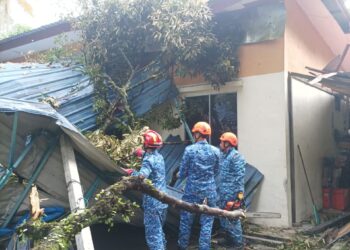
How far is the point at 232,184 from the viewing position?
5.71 m

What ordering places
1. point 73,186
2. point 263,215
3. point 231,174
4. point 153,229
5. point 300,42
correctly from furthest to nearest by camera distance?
point 300,42
point 263,215
point 231,174
point 153,229
point 73,186

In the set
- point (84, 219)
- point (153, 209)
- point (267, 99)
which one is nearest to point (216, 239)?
point (153, 209)

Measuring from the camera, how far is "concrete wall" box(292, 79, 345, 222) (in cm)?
714

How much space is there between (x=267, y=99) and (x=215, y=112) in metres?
1.17

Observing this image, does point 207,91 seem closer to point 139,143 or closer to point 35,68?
point 139,143

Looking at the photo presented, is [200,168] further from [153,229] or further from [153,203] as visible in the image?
[153,229]

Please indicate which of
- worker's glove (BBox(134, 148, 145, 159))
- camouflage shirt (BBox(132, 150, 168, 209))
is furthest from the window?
camouflage shirt (BBox(132, 150, 168, 209))

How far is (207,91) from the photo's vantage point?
301 inches

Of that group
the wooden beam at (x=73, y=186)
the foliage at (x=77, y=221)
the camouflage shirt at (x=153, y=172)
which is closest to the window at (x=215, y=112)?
the camouflage shirt at (x=153, y=172)

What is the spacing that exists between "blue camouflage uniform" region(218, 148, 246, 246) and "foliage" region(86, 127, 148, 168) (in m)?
1.34

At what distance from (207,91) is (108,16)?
2424 millimetres

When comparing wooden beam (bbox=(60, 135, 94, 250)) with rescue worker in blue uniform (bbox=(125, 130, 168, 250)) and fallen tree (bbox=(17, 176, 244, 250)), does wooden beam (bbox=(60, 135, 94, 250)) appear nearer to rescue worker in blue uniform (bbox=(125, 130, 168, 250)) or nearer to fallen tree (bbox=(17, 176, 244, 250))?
fallen tree (bbox=(17, 176, 244, 250))

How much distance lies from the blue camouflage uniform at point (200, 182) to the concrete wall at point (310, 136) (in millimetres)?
2320

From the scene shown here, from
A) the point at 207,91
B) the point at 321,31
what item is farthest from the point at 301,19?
the point at 207,91
